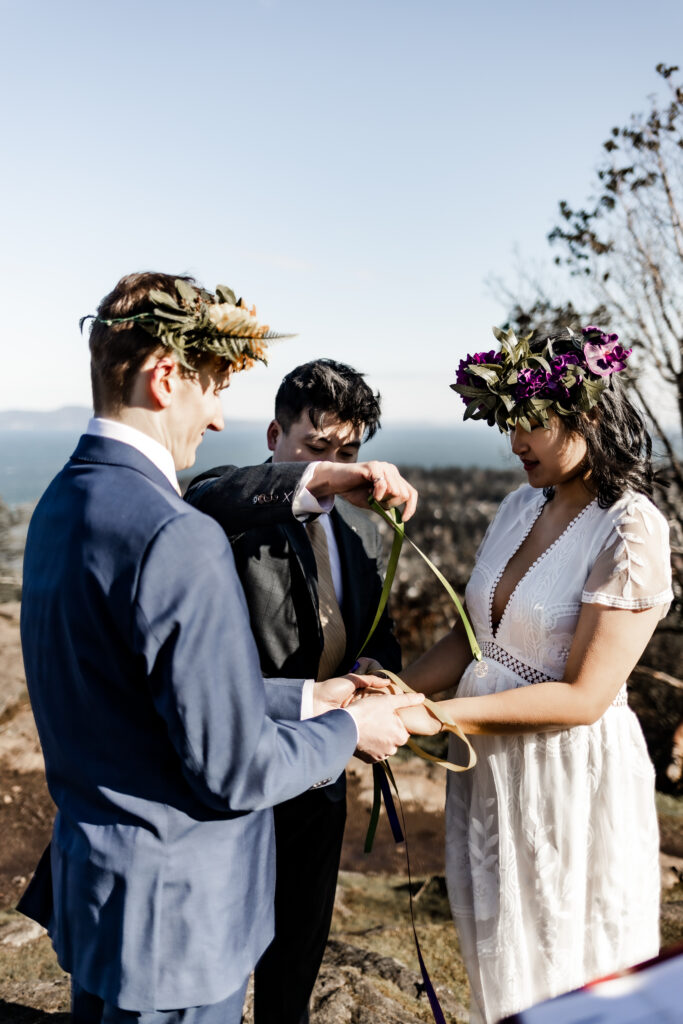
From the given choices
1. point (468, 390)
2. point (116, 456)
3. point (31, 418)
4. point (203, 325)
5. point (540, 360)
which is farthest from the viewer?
point (31, 418)

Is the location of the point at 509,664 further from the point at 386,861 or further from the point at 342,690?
the point at 386,861

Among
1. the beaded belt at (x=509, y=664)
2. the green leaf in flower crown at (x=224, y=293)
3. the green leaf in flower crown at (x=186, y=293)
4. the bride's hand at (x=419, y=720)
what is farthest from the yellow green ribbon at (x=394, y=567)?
the green leaf in flower crown at (x=186, y=293)

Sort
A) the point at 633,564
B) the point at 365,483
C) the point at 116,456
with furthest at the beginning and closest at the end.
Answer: the point at 365,483 → the point at 633,564 → the point at 116,456

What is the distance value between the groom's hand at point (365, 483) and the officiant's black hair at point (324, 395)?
475 mm

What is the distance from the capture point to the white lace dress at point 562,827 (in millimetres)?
2424

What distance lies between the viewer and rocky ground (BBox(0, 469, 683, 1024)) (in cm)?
310

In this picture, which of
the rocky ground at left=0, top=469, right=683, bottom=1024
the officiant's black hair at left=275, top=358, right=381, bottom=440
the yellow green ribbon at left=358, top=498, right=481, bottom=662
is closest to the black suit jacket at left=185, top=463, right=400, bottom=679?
the yellow green ribbon at left=358, top=498, right=481, bottom=662

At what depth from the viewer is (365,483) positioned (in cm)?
239

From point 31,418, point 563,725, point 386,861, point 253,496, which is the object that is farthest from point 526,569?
point 31,418

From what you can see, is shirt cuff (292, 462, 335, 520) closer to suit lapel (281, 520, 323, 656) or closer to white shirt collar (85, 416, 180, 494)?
suit lapel (281, 520, 323, 656)

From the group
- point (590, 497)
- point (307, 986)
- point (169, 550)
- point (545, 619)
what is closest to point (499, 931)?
point (307, 986)

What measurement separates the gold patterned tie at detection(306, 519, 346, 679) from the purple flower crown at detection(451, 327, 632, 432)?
70 centimetres

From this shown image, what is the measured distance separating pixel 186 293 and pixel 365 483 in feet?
2.78

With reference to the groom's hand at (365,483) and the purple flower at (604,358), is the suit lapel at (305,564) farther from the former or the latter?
the purple flower at (604,358)
